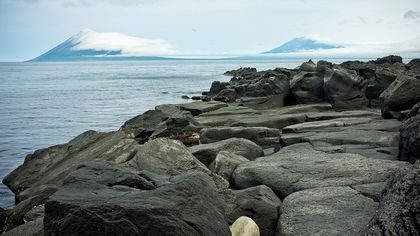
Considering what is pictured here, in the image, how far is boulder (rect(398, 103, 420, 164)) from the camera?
6232 mm

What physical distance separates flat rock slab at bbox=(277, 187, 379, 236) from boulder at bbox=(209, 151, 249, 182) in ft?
6.57

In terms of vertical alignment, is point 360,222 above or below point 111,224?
below

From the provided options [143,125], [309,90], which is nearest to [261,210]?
[143,125]

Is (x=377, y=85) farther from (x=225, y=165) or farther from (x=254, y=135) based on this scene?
(x=225, y=165)

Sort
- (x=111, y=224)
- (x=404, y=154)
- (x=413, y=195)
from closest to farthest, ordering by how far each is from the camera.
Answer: (x=413, y=195) < (x=111, y=224) < (x=404, y=154)

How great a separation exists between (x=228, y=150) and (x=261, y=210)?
342 centimetres

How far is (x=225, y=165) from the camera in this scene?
7.45 m

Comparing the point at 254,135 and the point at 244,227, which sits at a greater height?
the point at 244,227

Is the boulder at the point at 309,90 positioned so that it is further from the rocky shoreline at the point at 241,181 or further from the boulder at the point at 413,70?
the rocky shoreline at the point at 241,181

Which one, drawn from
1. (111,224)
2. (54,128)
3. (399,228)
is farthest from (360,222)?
(54,128)

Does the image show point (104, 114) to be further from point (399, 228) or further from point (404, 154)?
point (399, 228)

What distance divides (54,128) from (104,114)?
562cm

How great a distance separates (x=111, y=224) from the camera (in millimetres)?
3598

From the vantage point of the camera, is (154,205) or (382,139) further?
(382,139)
